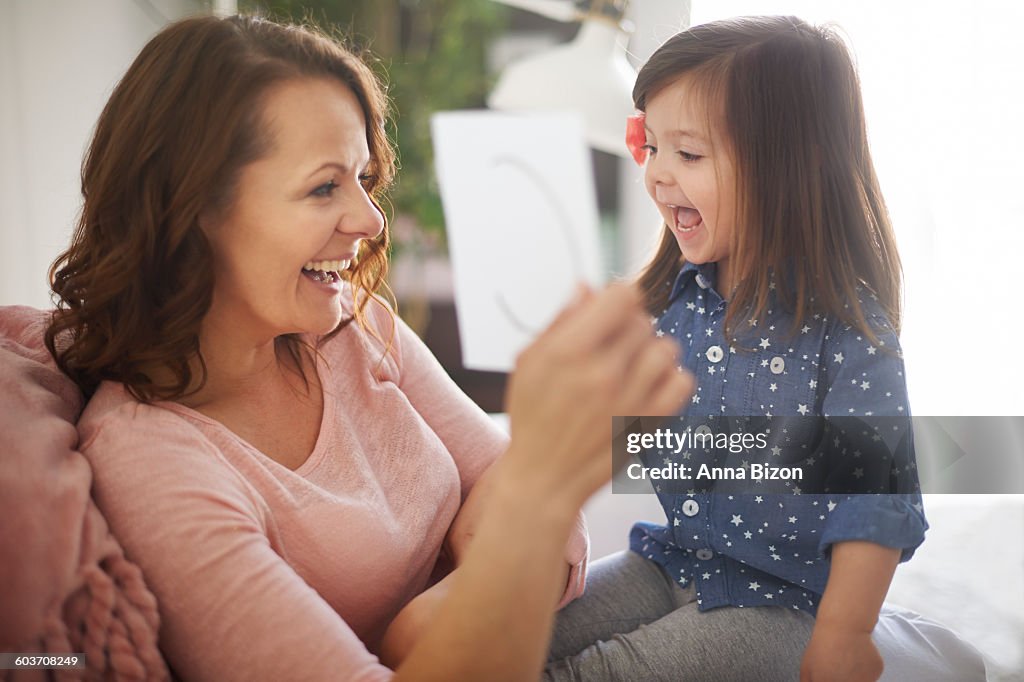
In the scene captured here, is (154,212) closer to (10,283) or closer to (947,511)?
(10,283)

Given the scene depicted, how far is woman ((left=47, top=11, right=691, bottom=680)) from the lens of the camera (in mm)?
641

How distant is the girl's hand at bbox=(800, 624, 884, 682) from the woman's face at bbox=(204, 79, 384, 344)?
0.56 metres

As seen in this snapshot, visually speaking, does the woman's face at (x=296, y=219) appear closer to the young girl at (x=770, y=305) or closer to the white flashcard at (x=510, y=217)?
the young girl at (x=770, y=305)

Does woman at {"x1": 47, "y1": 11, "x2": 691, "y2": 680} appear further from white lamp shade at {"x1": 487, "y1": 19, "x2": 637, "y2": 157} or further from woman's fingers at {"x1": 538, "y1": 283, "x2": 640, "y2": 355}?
white lamp shade at {"x1": 487, "y1": 19, "x2": 637, "y2": 157}

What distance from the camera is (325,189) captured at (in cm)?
79

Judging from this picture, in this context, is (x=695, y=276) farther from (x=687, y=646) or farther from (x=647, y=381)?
(x=647, y=381)

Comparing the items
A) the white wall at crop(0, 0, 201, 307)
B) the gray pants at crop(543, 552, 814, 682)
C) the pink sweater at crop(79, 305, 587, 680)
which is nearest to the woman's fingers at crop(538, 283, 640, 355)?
the pink sweater at crop(79, 305, 587, 680)

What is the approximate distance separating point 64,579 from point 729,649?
0.62 meters

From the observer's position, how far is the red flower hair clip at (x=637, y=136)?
98 cm

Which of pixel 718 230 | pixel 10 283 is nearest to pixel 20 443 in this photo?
pixel 718 230

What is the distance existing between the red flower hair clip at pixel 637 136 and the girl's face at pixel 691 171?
4 centimetres

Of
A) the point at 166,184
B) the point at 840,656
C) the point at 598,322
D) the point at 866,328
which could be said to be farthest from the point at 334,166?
the point at 840,656

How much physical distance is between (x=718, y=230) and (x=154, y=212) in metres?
0.57

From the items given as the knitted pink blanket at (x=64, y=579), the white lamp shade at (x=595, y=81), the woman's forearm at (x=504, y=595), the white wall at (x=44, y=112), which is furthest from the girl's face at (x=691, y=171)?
the white wall at (x=44, y=112)
